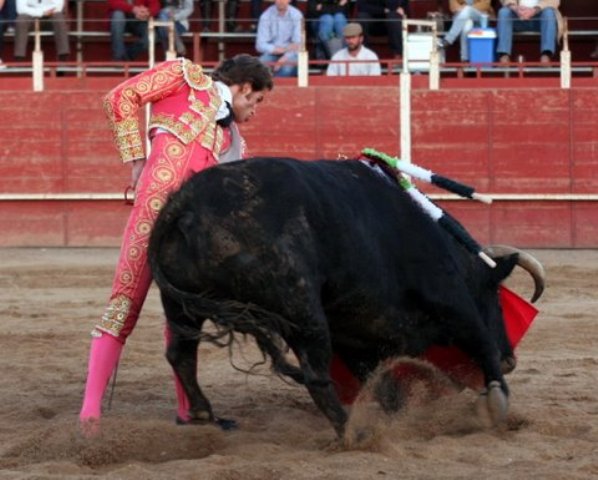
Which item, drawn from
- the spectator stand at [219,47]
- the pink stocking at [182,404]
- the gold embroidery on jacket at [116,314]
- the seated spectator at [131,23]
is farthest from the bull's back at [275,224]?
the seated spectator at [131,23]

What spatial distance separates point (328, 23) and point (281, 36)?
0.46 m

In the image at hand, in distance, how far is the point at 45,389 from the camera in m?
5.62

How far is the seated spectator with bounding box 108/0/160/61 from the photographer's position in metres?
14.1

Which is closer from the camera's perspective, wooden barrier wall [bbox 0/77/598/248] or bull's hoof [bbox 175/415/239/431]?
bull's hoof [bbox 175/415/239/431]

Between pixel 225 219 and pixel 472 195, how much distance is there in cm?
117

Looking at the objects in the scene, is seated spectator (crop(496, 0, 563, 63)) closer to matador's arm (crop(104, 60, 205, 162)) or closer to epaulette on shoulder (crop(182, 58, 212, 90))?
epaulette on shoulder (crop(182, 58, 212, 90))

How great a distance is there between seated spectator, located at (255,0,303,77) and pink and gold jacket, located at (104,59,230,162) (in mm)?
8965

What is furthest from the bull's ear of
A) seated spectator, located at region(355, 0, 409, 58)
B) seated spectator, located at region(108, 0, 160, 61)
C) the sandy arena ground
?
seated spectator, located at region(108, 0, 160, 61)

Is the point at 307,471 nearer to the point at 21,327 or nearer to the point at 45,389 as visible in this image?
the point at 45,389

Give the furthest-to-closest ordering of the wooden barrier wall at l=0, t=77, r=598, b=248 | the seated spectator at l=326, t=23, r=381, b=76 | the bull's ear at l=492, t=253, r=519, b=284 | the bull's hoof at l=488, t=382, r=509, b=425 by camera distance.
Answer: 1. the seated spectator at l=326, t=23, r=381, b=76
2. the wooden barrier wall at l=0, t=77, r=598, b=248
3. the bull's ear at l=492, t=253, r=519, b=284
4. the bull's hoof at l=488, t=382, r=509, b=425

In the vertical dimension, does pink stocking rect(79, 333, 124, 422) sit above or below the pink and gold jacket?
below

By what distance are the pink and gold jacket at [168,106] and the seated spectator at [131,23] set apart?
375 inches

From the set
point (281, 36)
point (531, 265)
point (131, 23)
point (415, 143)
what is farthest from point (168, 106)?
point (131, 23)

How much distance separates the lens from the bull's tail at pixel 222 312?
4.20 metres
